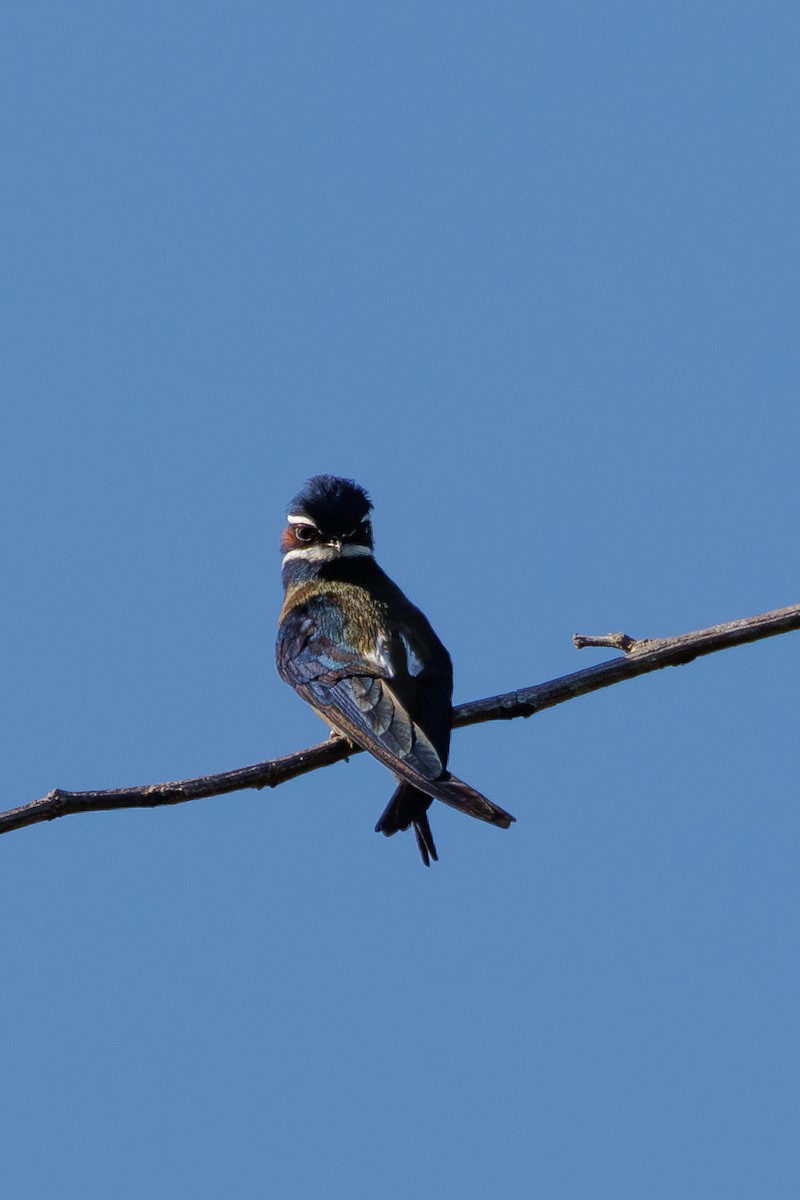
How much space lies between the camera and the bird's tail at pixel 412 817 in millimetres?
7594

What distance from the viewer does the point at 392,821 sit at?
7586 mm

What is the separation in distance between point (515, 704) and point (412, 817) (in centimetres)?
91

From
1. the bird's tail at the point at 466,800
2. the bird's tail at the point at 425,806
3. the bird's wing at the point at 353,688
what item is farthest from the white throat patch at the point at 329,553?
the bird's tail at the point at 466,800

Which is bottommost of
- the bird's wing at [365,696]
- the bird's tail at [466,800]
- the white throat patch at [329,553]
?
the bird's tail at [466,800]

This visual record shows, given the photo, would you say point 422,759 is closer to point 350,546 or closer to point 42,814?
point 42,814

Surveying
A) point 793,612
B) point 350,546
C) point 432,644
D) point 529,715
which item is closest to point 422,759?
point 529,715

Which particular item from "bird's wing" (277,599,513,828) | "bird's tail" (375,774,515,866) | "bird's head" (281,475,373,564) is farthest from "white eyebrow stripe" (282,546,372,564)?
"bird's tail" (375,774,515,866)

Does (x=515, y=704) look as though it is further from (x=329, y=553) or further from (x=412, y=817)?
(x=329, y=553)

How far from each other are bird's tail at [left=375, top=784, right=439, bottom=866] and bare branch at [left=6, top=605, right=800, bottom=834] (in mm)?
377

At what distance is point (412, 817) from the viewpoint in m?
7.64

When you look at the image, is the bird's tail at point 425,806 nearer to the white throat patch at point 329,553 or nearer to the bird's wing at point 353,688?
the bird's wing at point 353,688

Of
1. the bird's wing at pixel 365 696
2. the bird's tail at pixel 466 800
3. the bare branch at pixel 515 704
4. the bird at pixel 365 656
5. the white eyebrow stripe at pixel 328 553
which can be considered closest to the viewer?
the bare branch at pixel 515 704

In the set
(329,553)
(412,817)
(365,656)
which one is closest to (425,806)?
(412,817)

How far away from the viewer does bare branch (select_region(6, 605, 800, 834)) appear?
6.06 m
